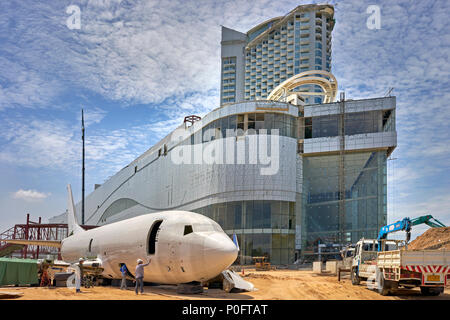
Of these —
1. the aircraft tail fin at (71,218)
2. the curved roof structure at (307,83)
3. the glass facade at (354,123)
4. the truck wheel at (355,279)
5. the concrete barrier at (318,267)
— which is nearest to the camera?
the truck wheel at (355,279)

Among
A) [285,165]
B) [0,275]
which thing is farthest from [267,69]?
[0,275]

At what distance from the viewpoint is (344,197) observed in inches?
2254

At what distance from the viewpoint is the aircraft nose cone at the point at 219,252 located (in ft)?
63.0

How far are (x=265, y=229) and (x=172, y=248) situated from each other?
126ft

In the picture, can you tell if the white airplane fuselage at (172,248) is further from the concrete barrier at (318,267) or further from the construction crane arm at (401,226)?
the concrete barrier at (318,267)

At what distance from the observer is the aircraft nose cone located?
63.0 ft

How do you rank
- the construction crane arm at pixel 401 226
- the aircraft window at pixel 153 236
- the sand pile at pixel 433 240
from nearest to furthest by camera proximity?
the aircraft window at pixel 153 236, the construction crane arm at pixel 401 226, the sand pile at pixel 433 240

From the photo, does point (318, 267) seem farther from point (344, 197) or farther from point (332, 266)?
point (344, 197)

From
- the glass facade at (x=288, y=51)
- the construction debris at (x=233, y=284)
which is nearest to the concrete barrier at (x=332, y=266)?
the construction debris at (x=233, y=284)

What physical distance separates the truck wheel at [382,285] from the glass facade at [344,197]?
114ft

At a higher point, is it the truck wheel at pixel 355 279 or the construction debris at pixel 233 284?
the construction debris at pixel 233 284

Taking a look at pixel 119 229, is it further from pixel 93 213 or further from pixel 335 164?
pixel 93 213

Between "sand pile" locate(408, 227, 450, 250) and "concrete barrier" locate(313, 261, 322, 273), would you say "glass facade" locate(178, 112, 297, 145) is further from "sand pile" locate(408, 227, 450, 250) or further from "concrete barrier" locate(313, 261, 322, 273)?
"sand pile" locate(408, 227, 450, 250)

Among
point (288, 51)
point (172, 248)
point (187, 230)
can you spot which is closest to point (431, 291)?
point (187, 230)
